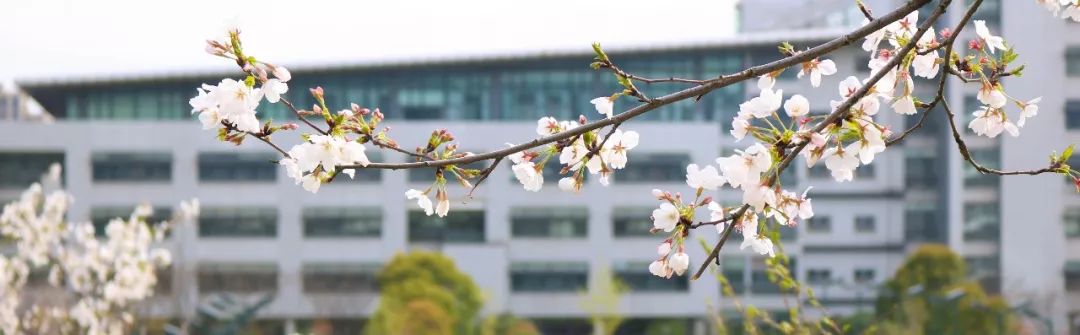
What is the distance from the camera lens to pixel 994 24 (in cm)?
2570

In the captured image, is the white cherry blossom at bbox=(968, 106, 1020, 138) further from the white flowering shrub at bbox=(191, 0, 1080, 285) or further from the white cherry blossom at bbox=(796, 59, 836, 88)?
the white cherry blossom at bbox=(796, 59, 836, 88)

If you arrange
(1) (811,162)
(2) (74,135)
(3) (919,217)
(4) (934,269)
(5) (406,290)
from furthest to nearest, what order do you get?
(3) (919,217), (2) (74,135), (4) (934,269), (5) (406,290), (1) (811,162)

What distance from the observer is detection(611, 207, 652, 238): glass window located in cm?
2517

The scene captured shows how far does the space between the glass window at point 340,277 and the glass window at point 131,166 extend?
3716mm

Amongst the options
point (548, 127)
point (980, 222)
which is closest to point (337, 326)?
point (980, 222)

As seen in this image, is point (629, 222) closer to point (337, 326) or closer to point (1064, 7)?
point (337, 326)

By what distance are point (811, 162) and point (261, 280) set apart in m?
24.4

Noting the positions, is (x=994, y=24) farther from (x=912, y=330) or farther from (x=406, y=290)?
(x=406, y=290)

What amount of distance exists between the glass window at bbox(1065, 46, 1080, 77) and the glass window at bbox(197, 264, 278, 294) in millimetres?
17874

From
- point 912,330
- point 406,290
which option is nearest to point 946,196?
point 912,330

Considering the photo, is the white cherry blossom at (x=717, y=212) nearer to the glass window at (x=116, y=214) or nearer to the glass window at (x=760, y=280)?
the glass window at (x=116, y=214)

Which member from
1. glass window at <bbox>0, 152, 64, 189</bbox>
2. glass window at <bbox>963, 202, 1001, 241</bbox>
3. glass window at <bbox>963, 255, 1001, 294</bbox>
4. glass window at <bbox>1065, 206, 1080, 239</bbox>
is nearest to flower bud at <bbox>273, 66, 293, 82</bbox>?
glass window at <bbox>0, 152, 64, 189</bbox>

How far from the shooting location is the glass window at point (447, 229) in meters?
25.1

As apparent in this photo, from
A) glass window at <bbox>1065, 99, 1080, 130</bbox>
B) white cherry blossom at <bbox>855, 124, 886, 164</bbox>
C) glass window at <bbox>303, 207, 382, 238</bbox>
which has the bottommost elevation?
glass window at <bbox>303, 207, 382, 238</bbox>
